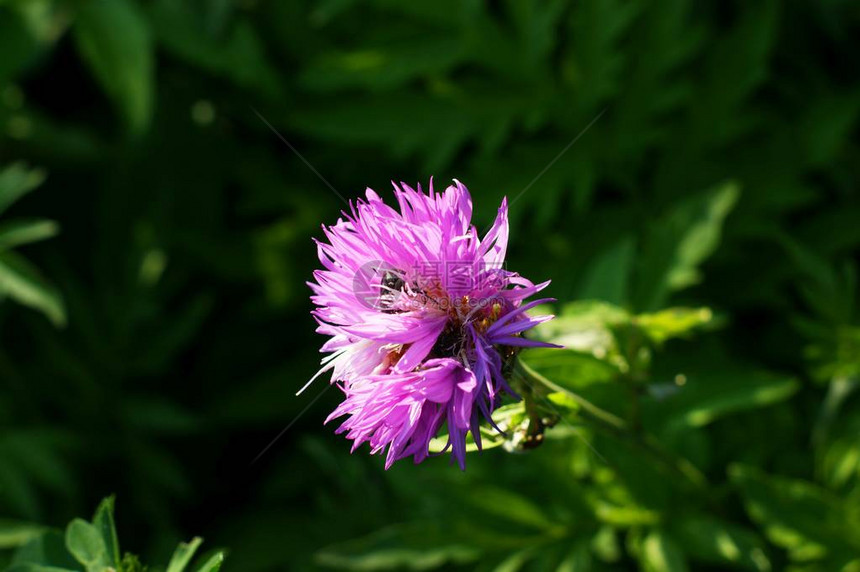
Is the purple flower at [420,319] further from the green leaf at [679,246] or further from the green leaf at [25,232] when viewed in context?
the green leaf at [25,232]

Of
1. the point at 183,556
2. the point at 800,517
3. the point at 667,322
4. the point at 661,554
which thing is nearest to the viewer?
the point at 183,556

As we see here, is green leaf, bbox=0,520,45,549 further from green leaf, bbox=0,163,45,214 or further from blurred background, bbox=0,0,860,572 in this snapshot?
green leaf, bbox=0,163,45,214

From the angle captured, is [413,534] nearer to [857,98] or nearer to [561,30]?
[857,98]

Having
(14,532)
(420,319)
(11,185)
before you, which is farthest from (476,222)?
(14,532)

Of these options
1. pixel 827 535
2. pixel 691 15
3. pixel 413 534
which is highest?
pixel 691 15

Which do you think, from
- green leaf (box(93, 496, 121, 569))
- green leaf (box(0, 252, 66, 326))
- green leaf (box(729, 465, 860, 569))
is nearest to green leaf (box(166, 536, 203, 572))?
green leaf (box(93, 496, 121, 569))

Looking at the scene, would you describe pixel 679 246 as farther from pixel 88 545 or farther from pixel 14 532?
pixel 14 532

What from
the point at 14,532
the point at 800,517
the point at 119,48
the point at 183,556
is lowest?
the point at 800,517

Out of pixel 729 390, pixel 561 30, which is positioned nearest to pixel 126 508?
pixel 729 390
